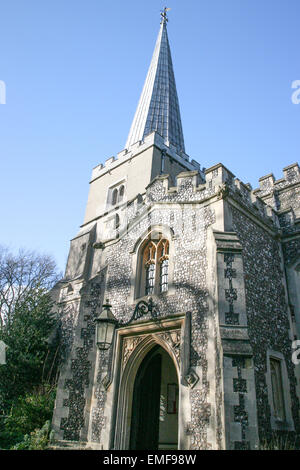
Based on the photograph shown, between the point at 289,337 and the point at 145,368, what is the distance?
3794 mm

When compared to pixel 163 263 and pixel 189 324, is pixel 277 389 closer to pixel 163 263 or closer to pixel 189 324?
pixel 189 324

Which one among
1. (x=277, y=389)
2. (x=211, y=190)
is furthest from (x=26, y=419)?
(x=211, y=190)

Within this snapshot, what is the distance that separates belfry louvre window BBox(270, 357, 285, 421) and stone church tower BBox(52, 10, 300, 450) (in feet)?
0.11

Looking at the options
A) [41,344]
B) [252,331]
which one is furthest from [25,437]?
[252,331]

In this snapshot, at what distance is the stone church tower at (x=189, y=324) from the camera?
21.9ft

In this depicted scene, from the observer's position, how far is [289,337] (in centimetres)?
901

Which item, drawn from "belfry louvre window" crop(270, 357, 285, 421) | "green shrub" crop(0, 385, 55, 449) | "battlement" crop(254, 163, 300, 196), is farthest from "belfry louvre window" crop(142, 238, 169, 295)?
"battlement" crop(254, 163, 300, 196)

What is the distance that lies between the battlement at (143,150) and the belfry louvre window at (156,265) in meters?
11.6

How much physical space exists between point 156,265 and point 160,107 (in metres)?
19.3

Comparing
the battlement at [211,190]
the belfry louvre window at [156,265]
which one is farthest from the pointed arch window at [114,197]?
the belfry louvre window at [156,265]

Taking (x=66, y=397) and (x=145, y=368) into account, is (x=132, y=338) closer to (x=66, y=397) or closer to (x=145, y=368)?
(x=145, y=368)

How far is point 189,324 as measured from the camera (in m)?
7.62

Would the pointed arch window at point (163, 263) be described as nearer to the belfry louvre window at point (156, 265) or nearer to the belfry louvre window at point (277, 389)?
the belfry louvre window at point (156, 265)
